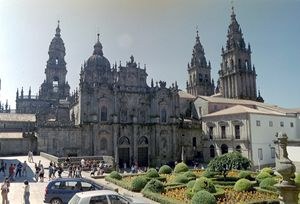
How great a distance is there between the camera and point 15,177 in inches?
1107

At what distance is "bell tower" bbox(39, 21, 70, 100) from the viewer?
242 ft

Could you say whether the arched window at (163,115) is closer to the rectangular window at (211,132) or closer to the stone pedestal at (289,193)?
the rectangular window at (211,132)

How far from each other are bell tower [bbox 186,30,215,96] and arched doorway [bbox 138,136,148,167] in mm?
31832

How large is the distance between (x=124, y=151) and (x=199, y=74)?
1531 inches

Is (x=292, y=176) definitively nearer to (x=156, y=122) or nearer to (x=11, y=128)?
(x=156, y=122)

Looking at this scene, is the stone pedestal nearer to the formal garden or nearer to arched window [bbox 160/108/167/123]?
the formal garden

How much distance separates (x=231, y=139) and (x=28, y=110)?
154 ft

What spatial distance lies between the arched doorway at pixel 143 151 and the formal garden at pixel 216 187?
2171 cm

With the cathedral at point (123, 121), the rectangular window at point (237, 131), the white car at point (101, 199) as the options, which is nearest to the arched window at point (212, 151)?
the cathedral at point (123, 121)

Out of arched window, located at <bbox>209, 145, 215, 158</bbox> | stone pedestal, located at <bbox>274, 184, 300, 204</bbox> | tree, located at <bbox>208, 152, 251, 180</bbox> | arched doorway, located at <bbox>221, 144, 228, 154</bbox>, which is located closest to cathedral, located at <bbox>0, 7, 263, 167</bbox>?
arched window, located at <bbox>209, 145, 215, 158</bbox>

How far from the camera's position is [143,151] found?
52.5 metres

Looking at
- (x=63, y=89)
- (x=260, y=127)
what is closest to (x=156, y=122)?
(x=260, y=127)

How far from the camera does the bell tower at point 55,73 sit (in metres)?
73.6

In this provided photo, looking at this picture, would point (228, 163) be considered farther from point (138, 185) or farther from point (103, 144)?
point (103, 144)
